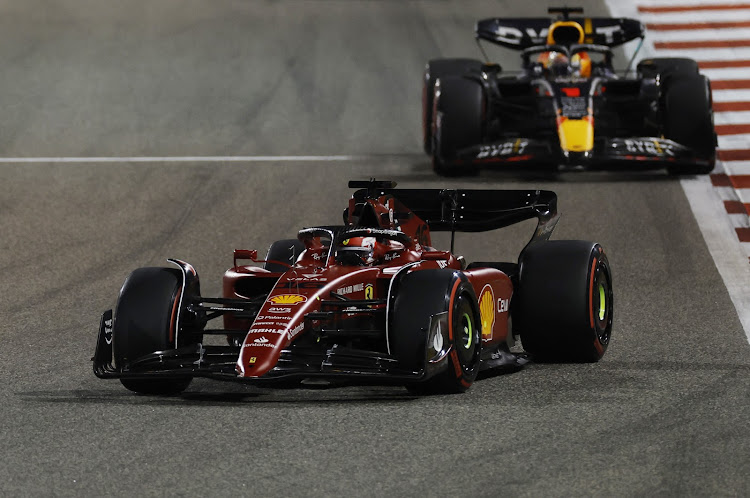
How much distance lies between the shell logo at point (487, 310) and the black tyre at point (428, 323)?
0.39 meters

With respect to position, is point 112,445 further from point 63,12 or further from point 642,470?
point 63,12

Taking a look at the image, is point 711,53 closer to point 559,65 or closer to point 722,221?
point 559,65

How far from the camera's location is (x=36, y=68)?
22.2 metres

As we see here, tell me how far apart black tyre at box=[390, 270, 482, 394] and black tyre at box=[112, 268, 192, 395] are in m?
1.27

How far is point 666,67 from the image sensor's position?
54.8 feet

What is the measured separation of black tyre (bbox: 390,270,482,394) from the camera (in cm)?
758

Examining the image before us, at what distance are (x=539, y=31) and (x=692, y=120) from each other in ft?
7.98

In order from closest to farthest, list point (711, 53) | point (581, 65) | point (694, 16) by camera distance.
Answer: point (581, 65) < point (711, 53) < point (694, 16)

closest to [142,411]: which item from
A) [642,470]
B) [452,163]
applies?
[642,470]

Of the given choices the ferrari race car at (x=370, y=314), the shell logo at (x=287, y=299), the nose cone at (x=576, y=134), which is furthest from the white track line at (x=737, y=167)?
the shell logo at (x=287, y=299)

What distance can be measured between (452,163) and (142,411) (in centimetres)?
864

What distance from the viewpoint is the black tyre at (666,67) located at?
53.6 ft

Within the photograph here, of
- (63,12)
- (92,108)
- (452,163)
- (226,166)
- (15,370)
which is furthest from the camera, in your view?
(63,12)

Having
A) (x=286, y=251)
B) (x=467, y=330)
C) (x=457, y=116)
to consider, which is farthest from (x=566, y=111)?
(x=467, y=330)
